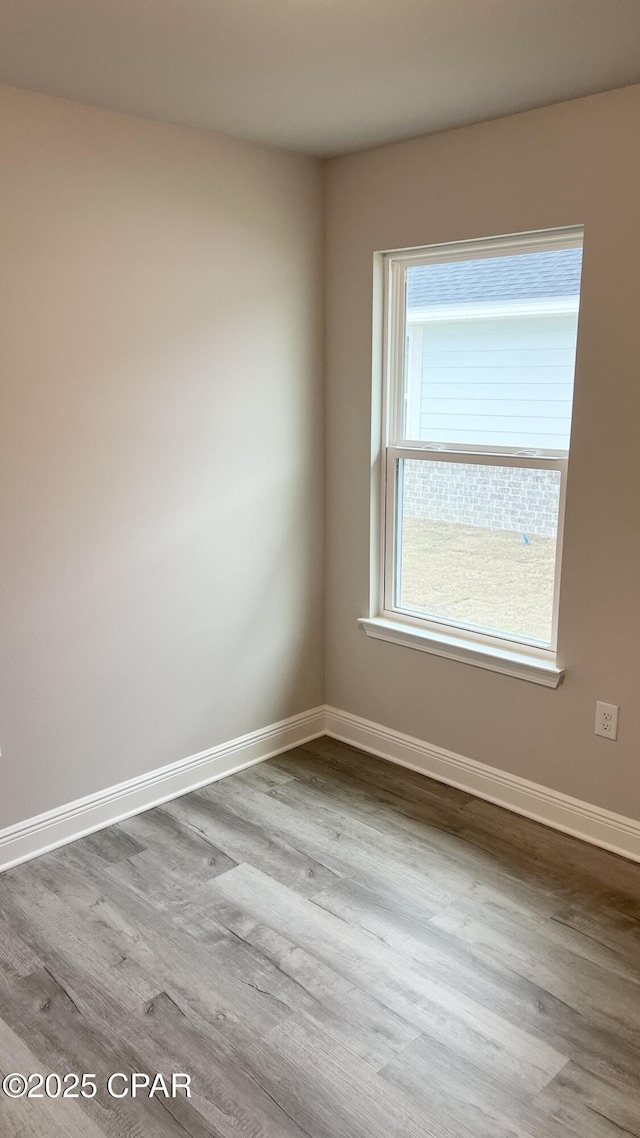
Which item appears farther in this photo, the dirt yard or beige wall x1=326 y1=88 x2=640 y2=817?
the dirt yard

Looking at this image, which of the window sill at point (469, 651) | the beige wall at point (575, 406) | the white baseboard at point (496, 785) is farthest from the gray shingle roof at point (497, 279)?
the white baseboard at point (496, 785)

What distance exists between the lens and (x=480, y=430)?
9.91 ft

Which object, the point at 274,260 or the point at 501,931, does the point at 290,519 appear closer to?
the point at 274,260

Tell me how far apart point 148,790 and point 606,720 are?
63.0 inches

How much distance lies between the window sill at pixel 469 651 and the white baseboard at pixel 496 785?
0.38 m

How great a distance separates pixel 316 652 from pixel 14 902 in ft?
5.17

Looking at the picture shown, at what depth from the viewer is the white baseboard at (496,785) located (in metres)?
2.79

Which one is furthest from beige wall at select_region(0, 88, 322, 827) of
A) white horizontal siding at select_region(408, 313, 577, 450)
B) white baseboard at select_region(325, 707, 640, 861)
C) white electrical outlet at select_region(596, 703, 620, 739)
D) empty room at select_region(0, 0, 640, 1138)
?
white electrical outlet at select_region(596, 703, 620, 739)

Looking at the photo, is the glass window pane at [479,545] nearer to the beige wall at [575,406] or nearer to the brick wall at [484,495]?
the brick wall at [484,495]

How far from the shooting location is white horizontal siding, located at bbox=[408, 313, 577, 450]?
277 cm

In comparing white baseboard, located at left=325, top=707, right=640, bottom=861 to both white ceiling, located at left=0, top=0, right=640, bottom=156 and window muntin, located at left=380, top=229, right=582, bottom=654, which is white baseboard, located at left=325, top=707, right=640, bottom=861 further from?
white ceiling, located at left=0, top=0, right=640, bottom=156

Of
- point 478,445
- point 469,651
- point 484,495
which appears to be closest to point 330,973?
point 469,651

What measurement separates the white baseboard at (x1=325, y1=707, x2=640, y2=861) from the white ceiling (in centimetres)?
219

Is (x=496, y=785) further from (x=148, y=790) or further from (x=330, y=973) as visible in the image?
(x=148, y=790)
